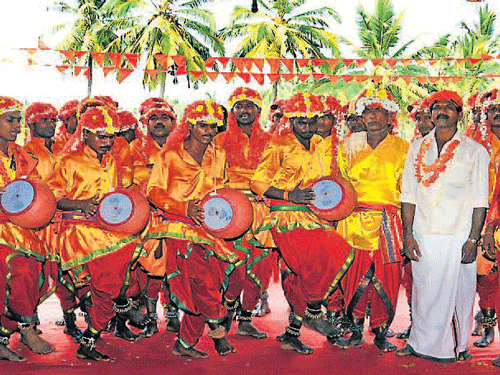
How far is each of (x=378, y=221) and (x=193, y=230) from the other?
5.11 feet

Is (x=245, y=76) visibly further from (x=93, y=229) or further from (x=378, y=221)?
(x=93, y=229)

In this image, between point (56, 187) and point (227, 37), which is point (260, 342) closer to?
point (56, 187)

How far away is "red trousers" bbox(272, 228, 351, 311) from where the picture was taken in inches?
230

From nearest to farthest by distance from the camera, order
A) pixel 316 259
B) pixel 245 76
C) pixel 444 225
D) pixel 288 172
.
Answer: pixel 444 225
pixel 316 259
pixel 288 172
pixel 245 76

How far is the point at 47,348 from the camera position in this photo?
230 inches

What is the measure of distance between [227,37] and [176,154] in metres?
23.0

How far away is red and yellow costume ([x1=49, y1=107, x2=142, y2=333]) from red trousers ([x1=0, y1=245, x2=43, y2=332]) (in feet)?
0.89

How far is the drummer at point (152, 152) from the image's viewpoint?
22.2 feet

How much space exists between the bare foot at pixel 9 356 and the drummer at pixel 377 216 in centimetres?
275

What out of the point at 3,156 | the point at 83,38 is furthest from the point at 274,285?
the point at 83,38

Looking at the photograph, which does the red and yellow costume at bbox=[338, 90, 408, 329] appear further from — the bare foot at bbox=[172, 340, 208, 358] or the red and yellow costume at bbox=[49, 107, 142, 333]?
the red and yellow costume at bbox=[49, 107, 142, 333]

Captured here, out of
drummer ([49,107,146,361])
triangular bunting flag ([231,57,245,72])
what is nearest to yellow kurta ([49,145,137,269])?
drummer ([49,107,146,361])

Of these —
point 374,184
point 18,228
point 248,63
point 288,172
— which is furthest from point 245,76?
point 18,228

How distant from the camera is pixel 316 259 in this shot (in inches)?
230
